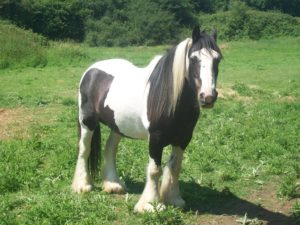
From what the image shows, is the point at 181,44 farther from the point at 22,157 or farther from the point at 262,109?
the point at 262,109

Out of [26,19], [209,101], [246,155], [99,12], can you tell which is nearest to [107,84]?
[209,101]

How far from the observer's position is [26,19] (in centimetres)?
4006

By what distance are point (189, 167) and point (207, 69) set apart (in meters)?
2.82

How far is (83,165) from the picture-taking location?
5.91 metres

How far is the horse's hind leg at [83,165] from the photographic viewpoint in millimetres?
5809

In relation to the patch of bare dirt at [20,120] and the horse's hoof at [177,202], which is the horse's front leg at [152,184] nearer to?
the horse's hoof at [177,202]

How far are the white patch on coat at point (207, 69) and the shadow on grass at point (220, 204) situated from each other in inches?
65.8

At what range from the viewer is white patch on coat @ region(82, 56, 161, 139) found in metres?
5.00

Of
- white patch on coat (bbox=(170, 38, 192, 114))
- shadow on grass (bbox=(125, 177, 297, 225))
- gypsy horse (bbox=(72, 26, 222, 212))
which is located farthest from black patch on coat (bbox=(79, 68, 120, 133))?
white patch on coat (bbox=(170, 38, 192, 114))

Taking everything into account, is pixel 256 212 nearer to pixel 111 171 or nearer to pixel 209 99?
pixel 209 99

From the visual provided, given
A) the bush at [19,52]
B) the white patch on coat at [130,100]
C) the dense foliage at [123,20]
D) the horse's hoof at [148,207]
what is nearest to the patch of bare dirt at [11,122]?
the white patch on coat at [130,100]

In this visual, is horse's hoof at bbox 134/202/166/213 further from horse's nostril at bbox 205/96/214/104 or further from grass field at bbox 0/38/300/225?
horse's nostril at bbox 205/96/214/104

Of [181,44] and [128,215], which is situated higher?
[181,44]

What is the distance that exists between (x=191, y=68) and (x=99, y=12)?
4820cm
